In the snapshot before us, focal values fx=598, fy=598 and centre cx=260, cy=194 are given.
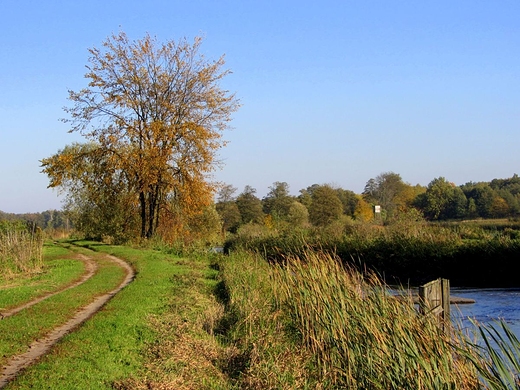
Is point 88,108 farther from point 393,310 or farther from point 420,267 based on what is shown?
point 393,310

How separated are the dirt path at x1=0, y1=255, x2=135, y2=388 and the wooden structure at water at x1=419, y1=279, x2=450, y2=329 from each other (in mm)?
5603

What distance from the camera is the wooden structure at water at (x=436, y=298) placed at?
8.47 metres

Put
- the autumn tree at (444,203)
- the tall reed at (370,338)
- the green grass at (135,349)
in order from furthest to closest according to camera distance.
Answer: the autumn tree at (444,203)
the green grass at (135,349)
the tall reed at (370,338)

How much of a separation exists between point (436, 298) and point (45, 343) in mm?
6312

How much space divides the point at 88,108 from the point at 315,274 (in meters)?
27.5

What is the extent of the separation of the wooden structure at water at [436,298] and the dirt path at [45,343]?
18.4 feet

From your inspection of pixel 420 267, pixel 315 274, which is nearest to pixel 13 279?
pixel 315 274

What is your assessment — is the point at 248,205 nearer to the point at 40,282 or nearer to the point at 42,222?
the point at 42,222

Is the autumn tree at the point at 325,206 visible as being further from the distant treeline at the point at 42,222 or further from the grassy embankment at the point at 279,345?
the grassy embankment at the point at 279,345

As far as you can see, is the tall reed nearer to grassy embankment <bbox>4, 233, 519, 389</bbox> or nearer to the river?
grassy embankment <bbox>4, 233, 519, 389</bbox>

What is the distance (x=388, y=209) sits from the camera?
93375 mm

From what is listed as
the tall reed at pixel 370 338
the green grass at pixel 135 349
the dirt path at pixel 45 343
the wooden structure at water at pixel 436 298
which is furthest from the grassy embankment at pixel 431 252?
the wooden structure at water at pixel 436 298

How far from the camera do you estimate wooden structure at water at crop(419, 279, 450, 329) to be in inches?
333

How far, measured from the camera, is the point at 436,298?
9414 mm
